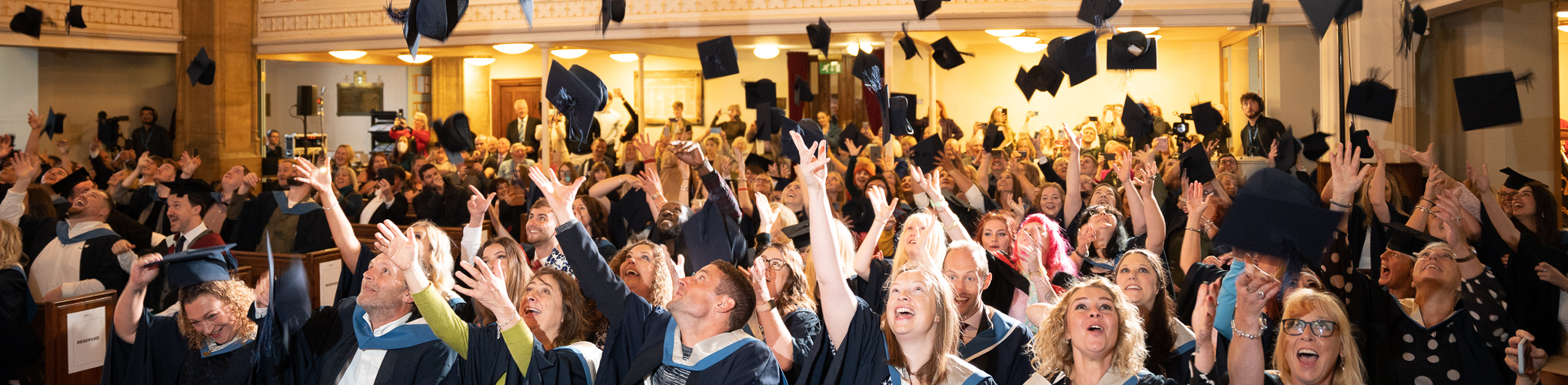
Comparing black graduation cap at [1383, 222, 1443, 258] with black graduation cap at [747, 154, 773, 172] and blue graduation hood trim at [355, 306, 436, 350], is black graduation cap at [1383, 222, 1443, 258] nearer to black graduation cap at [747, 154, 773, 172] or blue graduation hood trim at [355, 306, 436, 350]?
blue graduation hood trim at [355, 306, 436, 350]

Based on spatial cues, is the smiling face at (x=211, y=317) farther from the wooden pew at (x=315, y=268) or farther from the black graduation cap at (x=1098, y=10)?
the black graduation cap at (x=1098, y=10)

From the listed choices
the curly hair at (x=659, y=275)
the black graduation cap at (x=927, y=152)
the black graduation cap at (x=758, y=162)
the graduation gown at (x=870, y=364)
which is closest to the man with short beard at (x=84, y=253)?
the curly hair at (x=659, y=275)

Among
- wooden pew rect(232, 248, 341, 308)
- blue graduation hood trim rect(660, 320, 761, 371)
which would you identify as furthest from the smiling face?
wooden pew rect(232, 248, 341, 308)

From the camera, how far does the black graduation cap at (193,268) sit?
3535 millimetres

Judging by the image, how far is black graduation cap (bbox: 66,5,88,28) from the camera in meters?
12.3

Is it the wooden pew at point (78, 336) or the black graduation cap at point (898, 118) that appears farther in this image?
the black graduation cap at point (898, 118)

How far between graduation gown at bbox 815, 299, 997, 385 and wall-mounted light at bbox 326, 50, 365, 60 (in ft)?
39.3

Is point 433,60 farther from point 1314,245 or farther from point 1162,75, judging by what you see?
point 1314,245

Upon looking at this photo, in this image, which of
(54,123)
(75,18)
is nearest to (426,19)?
(54,123)

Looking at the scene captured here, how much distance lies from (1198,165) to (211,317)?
5234 mm

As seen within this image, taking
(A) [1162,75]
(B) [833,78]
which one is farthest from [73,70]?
(A) [1162,75]

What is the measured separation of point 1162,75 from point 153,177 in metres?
11.9

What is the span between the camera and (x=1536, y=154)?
27.6ft

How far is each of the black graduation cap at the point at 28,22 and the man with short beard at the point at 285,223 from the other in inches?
284
